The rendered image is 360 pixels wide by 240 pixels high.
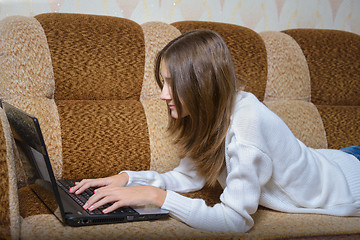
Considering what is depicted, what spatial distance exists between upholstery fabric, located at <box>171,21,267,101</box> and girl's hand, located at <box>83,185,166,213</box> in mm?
716

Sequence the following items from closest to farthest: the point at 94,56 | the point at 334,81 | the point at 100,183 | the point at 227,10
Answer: the point at 100,183 < the point at 94,56 < the point at 334,81 < the point at 227,10

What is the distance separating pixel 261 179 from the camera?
3.05 feet

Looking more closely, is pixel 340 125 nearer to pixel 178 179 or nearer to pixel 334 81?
pixel 334 81

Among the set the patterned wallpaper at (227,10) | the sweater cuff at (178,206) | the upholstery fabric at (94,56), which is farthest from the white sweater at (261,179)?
the patterned wallpaper at (227,10)

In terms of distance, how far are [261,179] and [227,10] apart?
107 centimetres

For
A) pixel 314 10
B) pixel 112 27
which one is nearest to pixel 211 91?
pixel 112 27

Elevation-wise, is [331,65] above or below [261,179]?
above

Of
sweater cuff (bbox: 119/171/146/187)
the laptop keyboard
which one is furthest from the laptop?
sweater cuff (bbox: 119/171/146/187)

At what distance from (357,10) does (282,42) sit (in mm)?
744

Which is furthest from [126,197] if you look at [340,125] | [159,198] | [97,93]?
[340,125]

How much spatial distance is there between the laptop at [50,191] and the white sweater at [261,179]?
0.09 metres

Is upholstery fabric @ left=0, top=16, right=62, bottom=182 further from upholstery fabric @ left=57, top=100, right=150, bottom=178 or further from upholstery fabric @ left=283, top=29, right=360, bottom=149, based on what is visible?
upholstery fabric @ left=283, top=29, right=360, bottom=149

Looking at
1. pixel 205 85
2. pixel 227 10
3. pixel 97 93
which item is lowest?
pixel 97 93

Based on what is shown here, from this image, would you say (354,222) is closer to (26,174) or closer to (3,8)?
(26,174)
